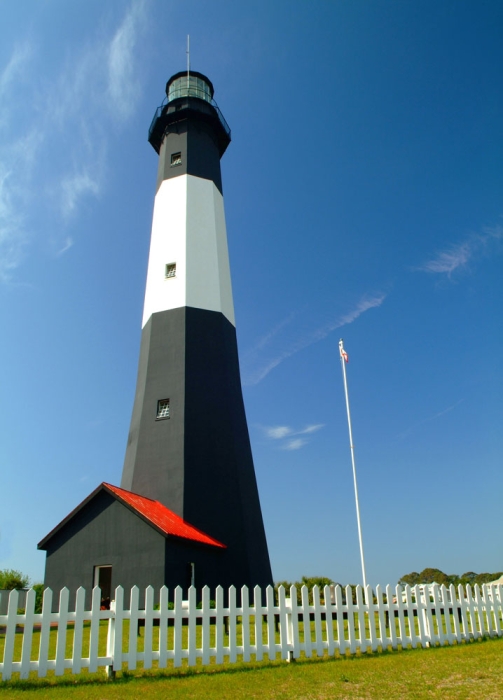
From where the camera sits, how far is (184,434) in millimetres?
18234

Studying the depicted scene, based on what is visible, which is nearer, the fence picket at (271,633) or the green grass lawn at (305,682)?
the green grass lawn at (305,682)

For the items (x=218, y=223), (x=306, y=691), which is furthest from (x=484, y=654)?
(x=218, y=223)

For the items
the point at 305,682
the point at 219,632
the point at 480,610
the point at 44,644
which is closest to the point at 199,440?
the point at 480,610

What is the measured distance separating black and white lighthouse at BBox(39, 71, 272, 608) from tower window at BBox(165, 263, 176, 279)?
5cm

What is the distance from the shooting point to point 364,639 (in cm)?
945

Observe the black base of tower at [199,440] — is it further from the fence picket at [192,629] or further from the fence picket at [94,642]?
the fence picket at [94,642]

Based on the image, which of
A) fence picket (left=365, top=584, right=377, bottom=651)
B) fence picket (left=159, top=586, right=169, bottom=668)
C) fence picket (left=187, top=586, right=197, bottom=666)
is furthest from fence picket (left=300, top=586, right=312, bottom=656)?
fence picket (left=159, top=586, right=169, bottom=668)

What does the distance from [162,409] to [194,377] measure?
1611mm

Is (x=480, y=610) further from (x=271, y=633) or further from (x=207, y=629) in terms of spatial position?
(x=207, y=629)

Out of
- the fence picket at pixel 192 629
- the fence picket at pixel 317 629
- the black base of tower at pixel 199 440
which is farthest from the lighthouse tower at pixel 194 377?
the fence picket at pixel 192 629

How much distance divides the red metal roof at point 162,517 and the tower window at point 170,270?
8.82 m

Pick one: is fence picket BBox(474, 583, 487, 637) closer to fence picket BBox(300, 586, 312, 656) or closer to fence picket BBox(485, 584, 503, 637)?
fence picket BBox(485, 584, 503, 637)

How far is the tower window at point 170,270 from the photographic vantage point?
71.1 ft

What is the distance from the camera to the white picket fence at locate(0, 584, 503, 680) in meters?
7.29
